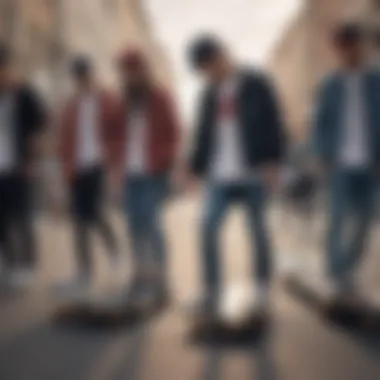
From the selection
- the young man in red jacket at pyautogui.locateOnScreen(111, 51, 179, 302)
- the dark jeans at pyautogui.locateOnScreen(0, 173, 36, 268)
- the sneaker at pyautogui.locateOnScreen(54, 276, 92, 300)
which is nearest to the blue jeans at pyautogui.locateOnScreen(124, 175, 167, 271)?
the young man in red jacket at pyautogui.locateOnScreen(111, 51, 179, 302)

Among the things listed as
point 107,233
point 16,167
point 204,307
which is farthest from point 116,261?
point 16,167

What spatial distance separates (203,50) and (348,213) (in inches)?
15.5

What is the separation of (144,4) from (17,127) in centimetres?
36

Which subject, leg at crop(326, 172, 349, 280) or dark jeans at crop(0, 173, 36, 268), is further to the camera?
dark jeans at crop(0, 173, 36, 268)

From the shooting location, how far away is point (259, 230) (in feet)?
4.61

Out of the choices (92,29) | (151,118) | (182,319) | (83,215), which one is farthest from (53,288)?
(92,29)

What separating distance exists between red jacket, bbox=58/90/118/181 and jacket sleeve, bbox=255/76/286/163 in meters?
0.28

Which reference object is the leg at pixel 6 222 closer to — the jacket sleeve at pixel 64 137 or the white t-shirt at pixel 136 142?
the jacket sleeve at pixel 64 137

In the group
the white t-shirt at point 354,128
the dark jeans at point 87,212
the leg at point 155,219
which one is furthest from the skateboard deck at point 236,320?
the white t-shirt at point 354,128

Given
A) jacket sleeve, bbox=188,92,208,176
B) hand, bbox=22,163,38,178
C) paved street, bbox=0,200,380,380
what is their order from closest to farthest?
paved street, bbox=0,200,380,380 < jacket sleeve, bbox=188,92,208,176 < hand, bbox=22,163,38,178

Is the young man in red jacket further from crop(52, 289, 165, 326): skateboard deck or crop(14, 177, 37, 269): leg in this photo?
crop(14, 177, 37, 269): leg

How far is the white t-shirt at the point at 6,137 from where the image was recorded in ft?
5.12

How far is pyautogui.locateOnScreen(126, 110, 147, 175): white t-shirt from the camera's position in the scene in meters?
1.48

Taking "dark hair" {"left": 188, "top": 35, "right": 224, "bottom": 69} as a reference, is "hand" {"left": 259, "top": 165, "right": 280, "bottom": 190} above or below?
below
